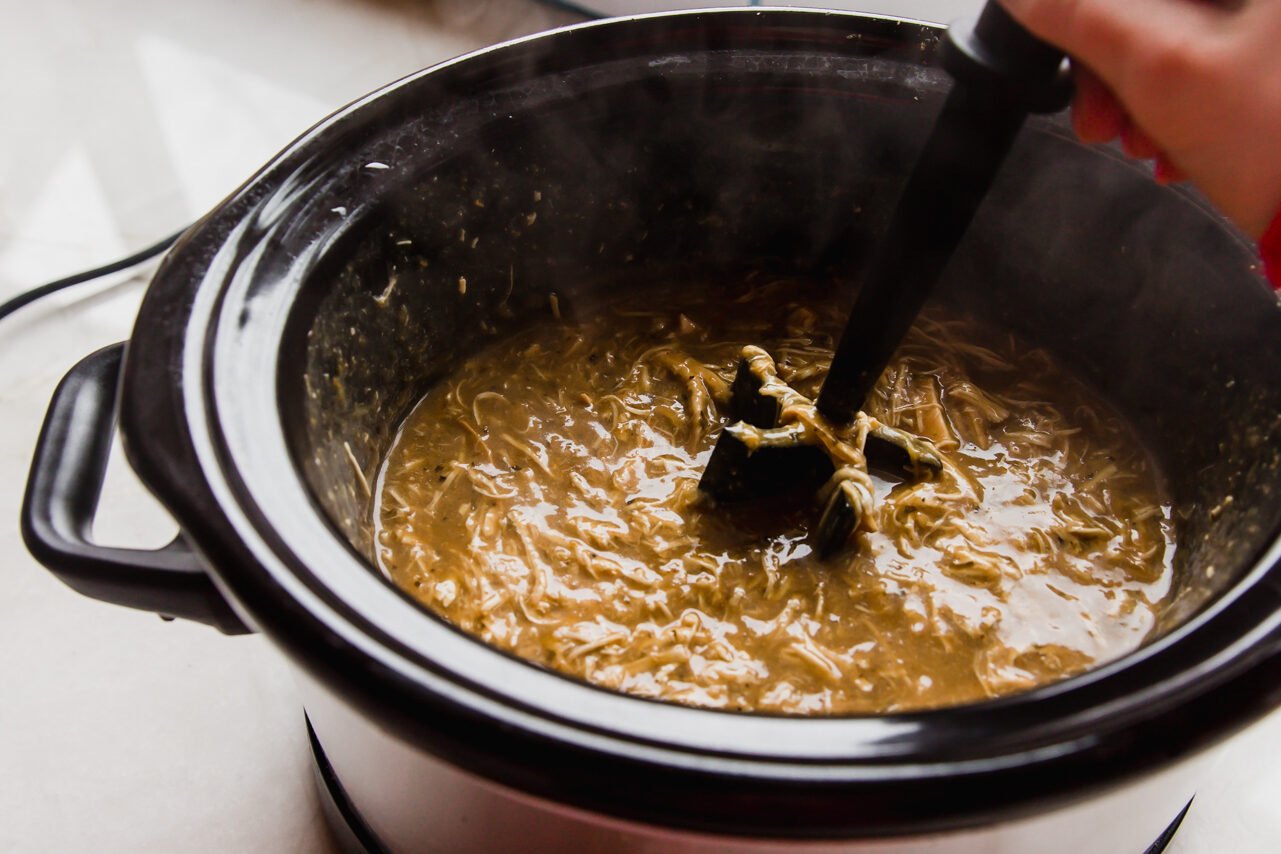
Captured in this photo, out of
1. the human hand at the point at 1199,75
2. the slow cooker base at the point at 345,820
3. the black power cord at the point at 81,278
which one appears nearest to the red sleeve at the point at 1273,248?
the human hand at the point at 1199,75

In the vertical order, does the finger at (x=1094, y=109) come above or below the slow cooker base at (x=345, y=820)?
above

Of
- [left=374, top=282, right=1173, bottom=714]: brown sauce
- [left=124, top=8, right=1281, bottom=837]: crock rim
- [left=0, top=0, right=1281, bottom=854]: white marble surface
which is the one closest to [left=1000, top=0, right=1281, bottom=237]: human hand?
[left=124, top=8, right=1281, bottom=837]: crock rim

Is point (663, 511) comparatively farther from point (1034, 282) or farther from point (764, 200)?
point (1034, 282)

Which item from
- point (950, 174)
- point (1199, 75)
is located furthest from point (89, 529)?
point (1199, 75)

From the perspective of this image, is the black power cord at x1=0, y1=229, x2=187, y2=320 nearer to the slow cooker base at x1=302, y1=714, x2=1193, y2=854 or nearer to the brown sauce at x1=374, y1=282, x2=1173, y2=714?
the brown sauce at x1=374, y1=282, x2=1173, y2=714

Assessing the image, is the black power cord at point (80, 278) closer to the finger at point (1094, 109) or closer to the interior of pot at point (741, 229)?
the interior of pot at point (741, 229)
